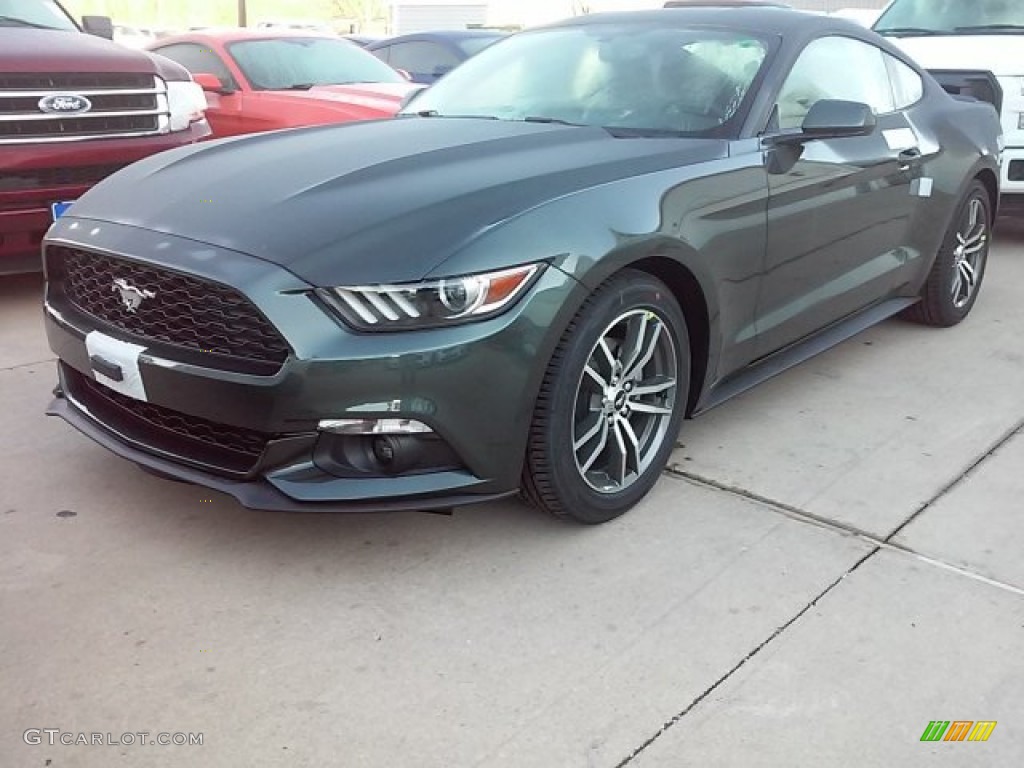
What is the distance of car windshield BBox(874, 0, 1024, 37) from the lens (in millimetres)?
6918

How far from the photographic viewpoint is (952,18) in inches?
283

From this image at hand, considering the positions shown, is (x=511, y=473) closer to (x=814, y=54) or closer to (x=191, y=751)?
(x=191, y=751)

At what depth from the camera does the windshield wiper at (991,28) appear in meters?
6.82

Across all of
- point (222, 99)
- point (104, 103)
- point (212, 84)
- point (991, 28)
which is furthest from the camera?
point (222, 99)

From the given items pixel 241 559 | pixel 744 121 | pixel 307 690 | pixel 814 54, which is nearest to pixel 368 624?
pixel 307 690

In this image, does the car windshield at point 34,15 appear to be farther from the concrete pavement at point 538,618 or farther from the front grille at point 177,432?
the front grille at point 177,432

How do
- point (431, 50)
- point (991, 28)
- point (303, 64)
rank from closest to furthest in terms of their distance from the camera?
point (991, 28) < point (303, 64) < point (431, 50)

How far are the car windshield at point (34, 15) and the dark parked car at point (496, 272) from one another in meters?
3.00

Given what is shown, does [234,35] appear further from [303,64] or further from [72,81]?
[72,81]

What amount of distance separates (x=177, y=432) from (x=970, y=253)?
4.10 metres

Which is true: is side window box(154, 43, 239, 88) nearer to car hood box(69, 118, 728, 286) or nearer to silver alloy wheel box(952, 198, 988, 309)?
car hood box(69, 118, 728, 286)

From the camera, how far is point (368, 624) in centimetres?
250

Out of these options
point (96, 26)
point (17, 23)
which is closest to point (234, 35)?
point (96, 26)

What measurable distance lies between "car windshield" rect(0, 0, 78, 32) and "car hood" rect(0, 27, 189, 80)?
0.25 meters
